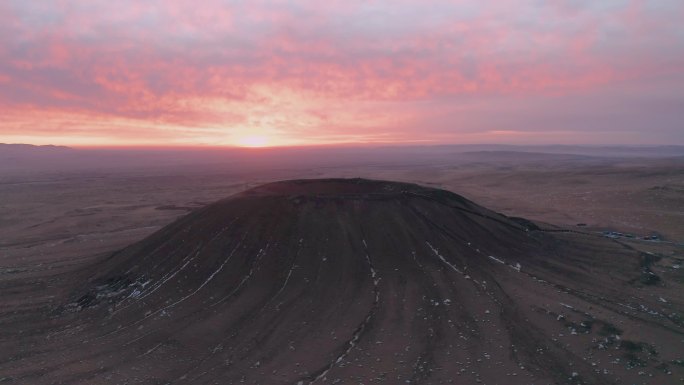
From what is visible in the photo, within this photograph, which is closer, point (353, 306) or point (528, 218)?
point (353, 306)

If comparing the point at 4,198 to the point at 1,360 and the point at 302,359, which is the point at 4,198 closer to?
the point at 1,360

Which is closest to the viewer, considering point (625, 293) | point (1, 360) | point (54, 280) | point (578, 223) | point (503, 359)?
point (503, 359)

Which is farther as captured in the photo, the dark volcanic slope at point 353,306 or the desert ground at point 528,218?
the desert ground at point 528,218

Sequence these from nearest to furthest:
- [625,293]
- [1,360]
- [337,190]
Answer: [1,360] < [625,293] < [337,190]

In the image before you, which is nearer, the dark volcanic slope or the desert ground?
the dark volcanic slope

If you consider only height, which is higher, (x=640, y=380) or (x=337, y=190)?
(x=337, y=190)

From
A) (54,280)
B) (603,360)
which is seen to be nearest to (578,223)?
(603,360)

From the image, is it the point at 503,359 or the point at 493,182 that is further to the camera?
the point at 493,182

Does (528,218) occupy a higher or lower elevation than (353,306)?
higher
